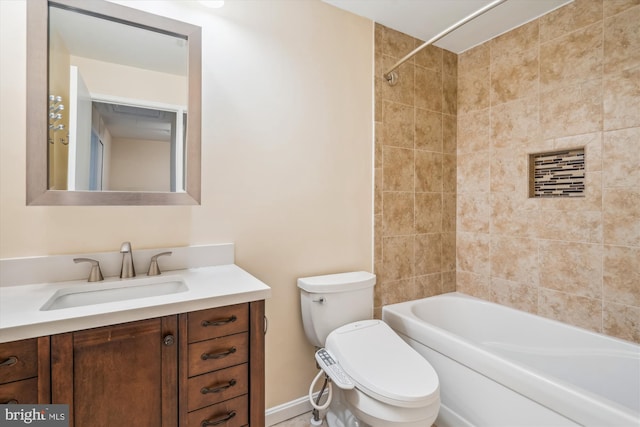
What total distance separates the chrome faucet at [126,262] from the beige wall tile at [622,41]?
8.69ft

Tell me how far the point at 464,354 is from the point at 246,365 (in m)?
1.10

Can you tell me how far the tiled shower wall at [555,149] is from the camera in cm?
163

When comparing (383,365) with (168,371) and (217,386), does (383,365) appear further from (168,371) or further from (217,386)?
(168,371)

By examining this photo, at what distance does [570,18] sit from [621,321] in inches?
70.5

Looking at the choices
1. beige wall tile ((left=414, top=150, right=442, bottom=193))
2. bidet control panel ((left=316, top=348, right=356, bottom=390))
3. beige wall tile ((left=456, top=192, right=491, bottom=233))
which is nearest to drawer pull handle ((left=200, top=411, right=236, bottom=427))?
bidet control panel ((left=316, top=348, right=356, bottom=390))

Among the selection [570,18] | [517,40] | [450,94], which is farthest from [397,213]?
[570,18]

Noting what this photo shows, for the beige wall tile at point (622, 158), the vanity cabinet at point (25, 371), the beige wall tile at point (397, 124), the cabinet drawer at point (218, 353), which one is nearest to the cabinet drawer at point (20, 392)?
the vanity cabinet at point (25, 371)

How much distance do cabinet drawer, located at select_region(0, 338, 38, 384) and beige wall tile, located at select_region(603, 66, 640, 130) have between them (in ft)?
8.87

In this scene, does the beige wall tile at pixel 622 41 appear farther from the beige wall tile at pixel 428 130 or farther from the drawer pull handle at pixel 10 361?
the drawer pull handle at pixel 10 361

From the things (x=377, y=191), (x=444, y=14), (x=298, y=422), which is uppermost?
(x=444, y=14)

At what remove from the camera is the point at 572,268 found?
1843 millimetres

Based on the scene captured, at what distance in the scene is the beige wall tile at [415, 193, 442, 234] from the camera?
2.30m

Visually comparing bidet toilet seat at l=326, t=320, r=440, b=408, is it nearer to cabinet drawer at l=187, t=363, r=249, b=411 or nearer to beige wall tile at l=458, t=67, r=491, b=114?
cabinet drawer at l=187, t=363, r=249, b=411

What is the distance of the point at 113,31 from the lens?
132 centimetres
